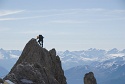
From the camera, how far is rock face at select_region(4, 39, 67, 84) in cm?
3795

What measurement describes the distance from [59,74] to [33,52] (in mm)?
10121

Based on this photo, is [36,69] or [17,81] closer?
[17,81]

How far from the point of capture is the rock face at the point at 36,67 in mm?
37953

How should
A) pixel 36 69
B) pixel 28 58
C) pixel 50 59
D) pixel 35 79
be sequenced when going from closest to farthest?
pixel 35 79, pixel 36 69, pixel 28 58, pixel 50 59

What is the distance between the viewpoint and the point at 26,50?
6450 cm

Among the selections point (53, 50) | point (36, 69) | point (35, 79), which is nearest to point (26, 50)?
point (53, 50)

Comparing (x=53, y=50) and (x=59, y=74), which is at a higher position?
(x=53, y=50)


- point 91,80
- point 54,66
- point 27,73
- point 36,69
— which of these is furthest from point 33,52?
point 91,80

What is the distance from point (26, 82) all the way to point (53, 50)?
34.3 meters

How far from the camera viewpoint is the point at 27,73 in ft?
127

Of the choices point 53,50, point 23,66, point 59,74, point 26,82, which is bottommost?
point 26,82

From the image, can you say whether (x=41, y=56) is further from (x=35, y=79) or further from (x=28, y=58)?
(x=35, y=79)

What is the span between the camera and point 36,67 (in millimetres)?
44312

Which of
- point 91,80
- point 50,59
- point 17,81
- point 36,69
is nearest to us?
point 17,81
